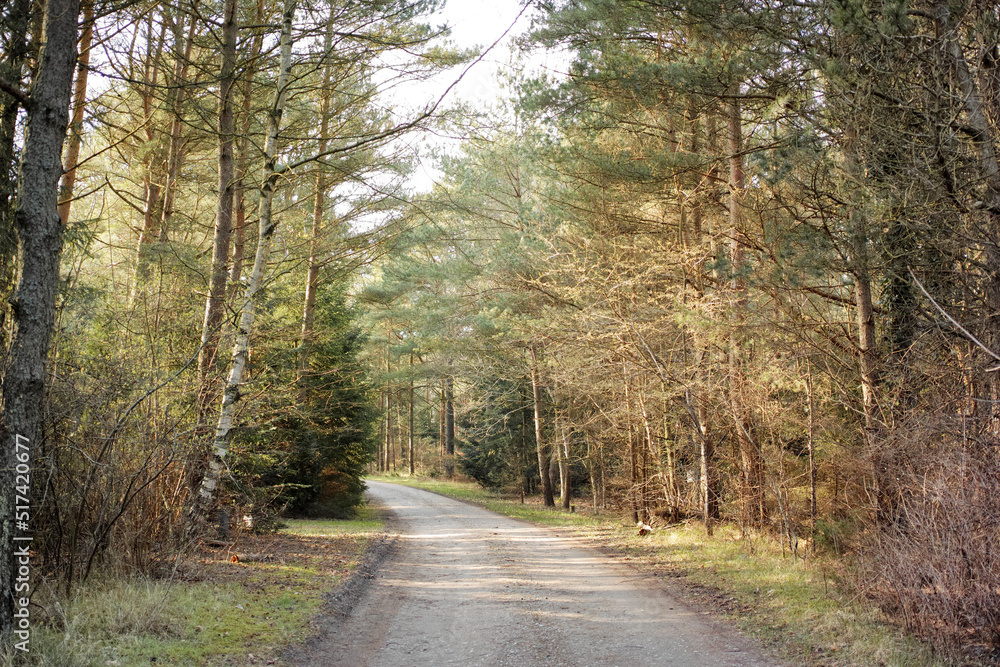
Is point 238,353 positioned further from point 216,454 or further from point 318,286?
point 318,286

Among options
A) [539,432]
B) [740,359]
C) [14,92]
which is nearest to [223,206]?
[14,92]

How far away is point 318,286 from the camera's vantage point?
55.8 ft

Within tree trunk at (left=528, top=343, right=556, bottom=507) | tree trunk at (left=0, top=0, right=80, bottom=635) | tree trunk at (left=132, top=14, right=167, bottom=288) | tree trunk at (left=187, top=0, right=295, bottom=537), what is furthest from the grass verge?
tree trunk at (left=528, top=343, right=556, bottom=507)

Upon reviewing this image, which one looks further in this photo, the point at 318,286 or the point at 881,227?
the point at 318,286

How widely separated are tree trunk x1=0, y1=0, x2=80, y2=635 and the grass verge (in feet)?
1.56

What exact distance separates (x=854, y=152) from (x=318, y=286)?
1313 centimetres

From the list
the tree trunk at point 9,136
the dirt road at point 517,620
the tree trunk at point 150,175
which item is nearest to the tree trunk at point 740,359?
the dirt road at point 517,620

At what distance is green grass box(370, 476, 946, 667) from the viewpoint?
5.32m

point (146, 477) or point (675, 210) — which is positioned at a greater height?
point (675, 210)

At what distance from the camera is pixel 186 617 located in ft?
18.4

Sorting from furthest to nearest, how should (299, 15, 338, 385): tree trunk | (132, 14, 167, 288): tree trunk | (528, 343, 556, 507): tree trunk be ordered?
(528, 343, 556, 507): tree trunk
(299, 15, 338, 385): tree trunk
(132, 14, 167, 288): tree trunk

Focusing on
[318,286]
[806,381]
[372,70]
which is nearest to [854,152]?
[806,381]

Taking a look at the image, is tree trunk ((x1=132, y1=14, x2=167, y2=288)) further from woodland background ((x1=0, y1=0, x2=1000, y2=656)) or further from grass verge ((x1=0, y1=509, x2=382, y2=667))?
grass verge ((x1=0, y1=509, x2=382, y2=667))

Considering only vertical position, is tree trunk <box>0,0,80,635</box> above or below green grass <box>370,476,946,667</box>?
above
